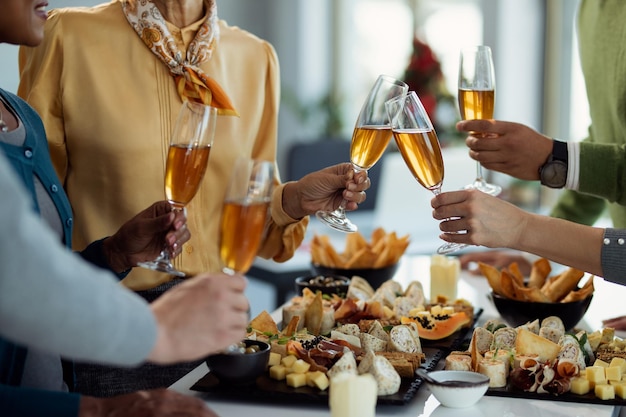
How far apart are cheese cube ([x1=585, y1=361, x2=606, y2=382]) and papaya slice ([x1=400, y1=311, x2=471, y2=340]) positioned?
42cm

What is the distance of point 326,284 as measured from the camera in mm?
2324

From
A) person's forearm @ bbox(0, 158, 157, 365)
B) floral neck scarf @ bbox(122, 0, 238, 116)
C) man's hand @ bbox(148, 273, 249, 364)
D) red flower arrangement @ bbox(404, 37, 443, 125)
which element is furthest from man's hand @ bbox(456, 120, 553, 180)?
red flower arrangement @ bbox(404, 37, 443, 125)

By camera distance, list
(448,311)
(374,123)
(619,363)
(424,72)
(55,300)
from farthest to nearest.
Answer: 1. (424,72)
2. (448,311)
3. (374,123)
4. (619,363)
5. (55,300)

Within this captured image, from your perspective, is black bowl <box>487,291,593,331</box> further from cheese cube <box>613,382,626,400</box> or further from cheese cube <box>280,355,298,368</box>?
cheese cube <box>280,355,298,368</box>

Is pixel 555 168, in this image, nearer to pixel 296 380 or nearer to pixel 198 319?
pixel 296 380

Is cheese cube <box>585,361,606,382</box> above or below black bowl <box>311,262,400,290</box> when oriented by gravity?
above

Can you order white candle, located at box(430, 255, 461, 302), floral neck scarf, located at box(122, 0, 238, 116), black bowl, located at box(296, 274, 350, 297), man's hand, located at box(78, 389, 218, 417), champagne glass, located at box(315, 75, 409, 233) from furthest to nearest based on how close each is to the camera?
1. white candle, located at box(430, 255, 461, 302)
2. black bowl, located at box(296, 274, 350, 297)
3. floral neck scarf, located at box(122, 0, 238, 116)
4. champagne glass, located at box(315, 75, 409, 233)
5. man's hand, located at box(78, 389, 218, 417)

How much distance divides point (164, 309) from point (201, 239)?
112 cm

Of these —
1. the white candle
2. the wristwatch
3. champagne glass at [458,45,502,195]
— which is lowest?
the white candle

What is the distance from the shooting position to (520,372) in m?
1.63

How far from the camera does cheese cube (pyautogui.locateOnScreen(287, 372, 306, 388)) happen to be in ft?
5.21

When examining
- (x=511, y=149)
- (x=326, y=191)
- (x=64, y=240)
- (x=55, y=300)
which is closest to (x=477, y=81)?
(x=511, y=149)

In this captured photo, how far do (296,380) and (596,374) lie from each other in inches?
22.9

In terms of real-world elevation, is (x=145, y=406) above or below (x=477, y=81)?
below
